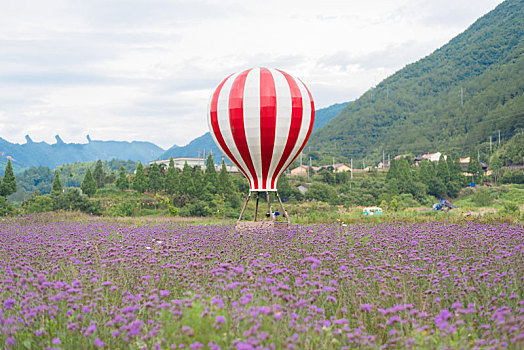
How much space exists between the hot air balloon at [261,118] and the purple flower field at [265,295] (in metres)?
4.53

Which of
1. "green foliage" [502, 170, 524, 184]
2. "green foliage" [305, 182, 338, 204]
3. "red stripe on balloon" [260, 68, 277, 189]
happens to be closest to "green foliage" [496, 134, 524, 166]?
"green foliage" [502, 170, 524, 184]

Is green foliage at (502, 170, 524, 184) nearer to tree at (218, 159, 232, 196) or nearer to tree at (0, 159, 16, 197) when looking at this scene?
tree at (218, 159, 232, 196)

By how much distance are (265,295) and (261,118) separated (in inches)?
396

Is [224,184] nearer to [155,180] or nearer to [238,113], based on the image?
[155,180]

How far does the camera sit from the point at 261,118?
16.0 meters

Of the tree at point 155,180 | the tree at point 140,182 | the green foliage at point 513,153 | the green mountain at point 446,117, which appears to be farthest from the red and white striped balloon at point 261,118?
Answer: the green mountain at point 446,117

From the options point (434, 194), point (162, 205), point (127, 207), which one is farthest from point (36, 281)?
point (434, 194)

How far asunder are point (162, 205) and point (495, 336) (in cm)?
3287

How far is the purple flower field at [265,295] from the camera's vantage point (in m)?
5.17

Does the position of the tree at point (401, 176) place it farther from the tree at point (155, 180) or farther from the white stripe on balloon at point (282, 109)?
the white stripe on balloon at point (282, 109)

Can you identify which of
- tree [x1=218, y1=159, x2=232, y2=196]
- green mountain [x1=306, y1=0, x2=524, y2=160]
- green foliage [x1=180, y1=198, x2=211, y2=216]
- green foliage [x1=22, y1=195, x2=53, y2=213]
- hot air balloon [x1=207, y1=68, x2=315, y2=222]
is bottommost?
green foliage [x1=180, y1=198, x2=211, y2=216]

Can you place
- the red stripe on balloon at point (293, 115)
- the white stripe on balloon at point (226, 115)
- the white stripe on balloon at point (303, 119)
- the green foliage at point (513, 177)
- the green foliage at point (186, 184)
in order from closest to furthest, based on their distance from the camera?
the red stripe on balloon at point (293, 115)
the white stripe on balloon at point (226, 115)
the white stripe on balloon at point (303, 119)
the green foliage at point (186, 184)
the green foliage at point (513, 177)

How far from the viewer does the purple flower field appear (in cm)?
517

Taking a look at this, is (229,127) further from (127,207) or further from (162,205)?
(162,205)
